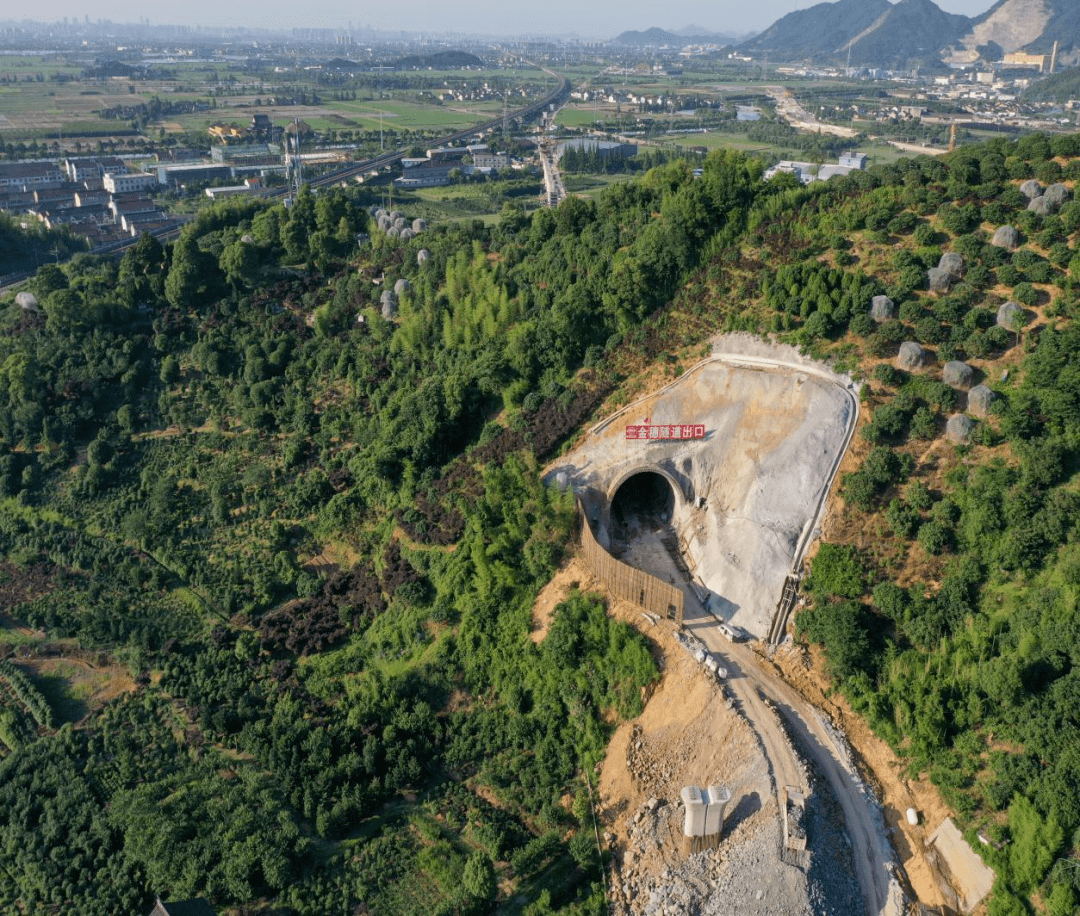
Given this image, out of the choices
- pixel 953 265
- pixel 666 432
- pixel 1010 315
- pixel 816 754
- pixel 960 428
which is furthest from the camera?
pixel 953 265

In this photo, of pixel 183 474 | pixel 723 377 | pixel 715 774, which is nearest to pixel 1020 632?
pixel 715 774

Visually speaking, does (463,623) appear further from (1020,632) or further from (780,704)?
(1020,632)

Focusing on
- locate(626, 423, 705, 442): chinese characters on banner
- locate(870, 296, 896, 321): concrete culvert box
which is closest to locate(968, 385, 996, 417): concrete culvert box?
locate(870, 296, 896, 321): concrete culvert box

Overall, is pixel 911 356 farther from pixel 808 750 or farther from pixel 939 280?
pixel 808 750

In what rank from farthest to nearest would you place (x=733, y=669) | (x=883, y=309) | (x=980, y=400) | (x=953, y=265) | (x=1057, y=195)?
(x=1057, y=195)
(x=953, y=265)
(x=883, y=309)
(x=980, y=400)
(x=733, y=669)

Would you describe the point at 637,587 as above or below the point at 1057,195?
below

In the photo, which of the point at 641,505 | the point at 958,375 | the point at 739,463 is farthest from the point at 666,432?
the point at 958,375

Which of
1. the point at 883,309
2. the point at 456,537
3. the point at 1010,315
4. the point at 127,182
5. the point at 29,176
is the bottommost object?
the point at 456,537

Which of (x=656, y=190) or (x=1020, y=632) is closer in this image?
(x=1020, y=632)
